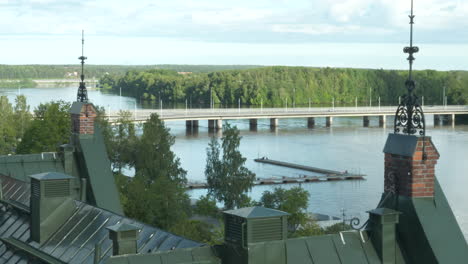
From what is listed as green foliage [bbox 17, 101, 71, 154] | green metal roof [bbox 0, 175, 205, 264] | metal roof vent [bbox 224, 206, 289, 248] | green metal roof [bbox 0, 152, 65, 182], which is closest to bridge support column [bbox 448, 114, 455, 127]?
green foliage [bbox 17, 101, 71, 154]

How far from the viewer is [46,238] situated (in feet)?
41.3

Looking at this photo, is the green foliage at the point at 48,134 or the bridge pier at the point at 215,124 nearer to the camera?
the green foliage at the point at 48,134

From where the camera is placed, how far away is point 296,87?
493 feet

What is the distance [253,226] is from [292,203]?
27.8 meters

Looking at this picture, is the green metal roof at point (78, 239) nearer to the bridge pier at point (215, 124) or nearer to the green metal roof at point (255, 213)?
the green metal roof at point (255, 213)

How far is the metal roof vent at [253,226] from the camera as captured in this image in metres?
9.01

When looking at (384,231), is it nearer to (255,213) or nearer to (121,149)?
(255,213)

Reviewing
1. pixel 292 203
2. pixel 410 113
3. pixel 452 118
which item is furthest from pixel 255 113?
pixel 410 113

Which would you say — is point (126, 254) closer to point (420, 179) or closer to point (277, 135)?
point (420, 179)

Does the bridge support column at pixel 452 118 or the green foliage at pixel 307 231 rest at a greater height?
the bridge support column at pixel 452 118

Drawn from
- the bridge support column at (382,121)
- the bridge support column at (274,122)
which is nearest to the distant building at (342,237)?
the bridge support column at (274,122)

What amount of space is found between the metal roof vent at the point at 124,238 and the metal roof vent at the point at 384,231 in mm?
2715

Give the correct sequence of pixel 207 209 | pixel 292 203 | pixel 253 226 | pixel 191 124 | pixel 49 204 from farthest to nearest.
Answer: pixel 191 124, pixel 207 209, pixel 292 203, pixel 49 204, pixel 253 226

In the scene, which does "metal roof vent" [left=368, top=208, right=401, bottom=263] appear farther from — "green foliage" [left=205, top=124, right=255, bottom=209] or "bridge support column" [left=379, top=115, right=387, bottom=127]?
"bridge support column" [left=379, top=115, right=387, bottom=127]
